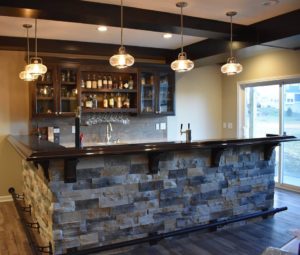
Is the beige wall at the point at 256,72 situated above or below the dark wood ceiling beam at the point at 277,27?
below

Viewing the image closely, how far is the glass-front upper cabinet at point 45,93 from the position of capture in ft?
17.9

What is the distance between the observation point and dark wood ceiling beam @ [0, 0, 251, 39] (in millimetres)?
3477

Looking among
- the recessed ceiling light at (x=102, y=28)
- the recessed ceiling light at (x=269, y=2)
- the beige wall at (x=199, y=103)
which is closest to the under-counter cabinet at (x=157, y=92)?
the beige wall at (x=199, y=103)

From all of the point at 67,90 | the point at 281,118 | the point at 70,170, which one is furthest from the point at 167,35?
the point at 70,170

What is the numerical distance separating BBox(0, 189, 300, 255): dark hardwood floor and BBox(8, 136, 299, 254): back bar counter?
0.14 meters

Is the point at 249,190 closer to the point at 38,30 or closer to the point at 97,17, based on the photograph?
the point at 97,17

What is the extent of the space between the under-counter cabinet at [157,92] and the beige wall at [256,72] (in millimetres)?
1624

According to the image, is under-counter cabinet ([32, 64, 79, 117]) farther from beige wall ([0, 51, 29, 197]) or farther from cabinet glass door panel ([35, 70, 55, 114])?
beige wall ([0, 51, 29, 197])

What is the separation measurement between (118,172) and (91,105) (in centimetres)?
270

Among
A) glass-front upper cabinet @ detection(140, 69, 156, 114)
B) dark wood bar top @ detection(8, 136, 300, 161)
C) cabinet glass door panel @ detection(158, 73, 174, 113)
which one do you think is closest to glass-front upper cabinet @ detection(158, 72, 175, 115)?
cabinet glass door panel @ detection(158, 73, 174, 113)

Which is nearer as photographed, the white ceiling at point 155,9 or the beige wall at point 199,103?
the white ceiling at point 155,9

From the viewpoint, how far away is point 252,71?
6.82 m

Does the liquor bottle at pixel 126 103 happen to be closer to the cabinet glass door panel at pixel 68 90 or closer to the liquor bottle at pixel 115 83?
the liquor bottle at pixel 115 83

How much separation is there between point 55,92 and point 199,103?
331cm
